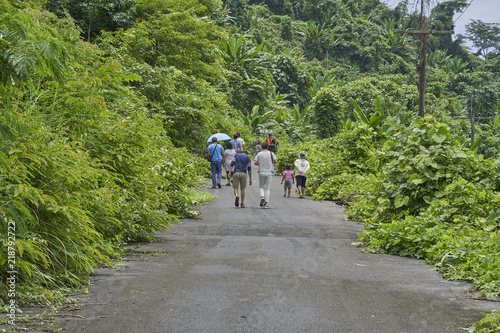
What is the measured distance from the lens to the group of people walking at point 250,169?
1625 cm

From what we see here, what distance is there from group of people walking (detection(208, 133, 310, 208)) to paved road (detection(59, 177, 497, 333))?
5568 millimetres

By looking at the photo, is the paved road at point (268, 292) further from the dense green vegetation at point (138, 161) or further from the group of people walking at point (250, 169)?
the group of people walking at point (250, 169)

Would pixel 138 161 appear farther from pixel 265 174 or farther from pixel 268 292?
pixel 265 174

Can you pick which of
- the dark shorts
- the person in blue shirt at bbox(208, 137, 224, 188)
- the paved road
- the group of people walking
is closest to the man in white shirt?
the group of people walking

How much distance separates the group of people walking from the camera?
16250 mm

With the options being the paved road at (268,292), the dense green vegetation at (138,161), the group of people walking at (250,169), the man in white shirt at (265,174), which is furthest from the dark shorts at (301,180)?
the paved road at (268,292)

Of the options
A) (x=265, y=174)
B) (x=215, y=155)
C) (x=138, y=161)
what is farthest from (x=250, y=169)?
(x=138, y=161)

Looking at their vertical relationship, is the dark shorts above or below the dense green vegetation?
below

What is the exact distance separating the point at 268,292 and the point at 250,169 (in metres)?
10.5

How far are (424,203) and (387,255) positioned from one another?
7.39ft

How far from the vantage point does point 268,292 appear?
6.29 m

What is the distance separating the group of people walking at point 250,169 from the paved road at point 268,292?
18.3ft

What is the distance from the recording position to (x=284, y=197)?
64.8 feet

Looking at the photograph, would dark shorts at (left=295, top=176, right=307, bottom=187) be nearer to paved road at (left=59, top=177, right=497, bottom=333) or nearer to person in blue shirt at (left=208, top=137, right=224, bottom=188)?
person in blue shirt at (left=208, top=137, right=224, bottom=188)
